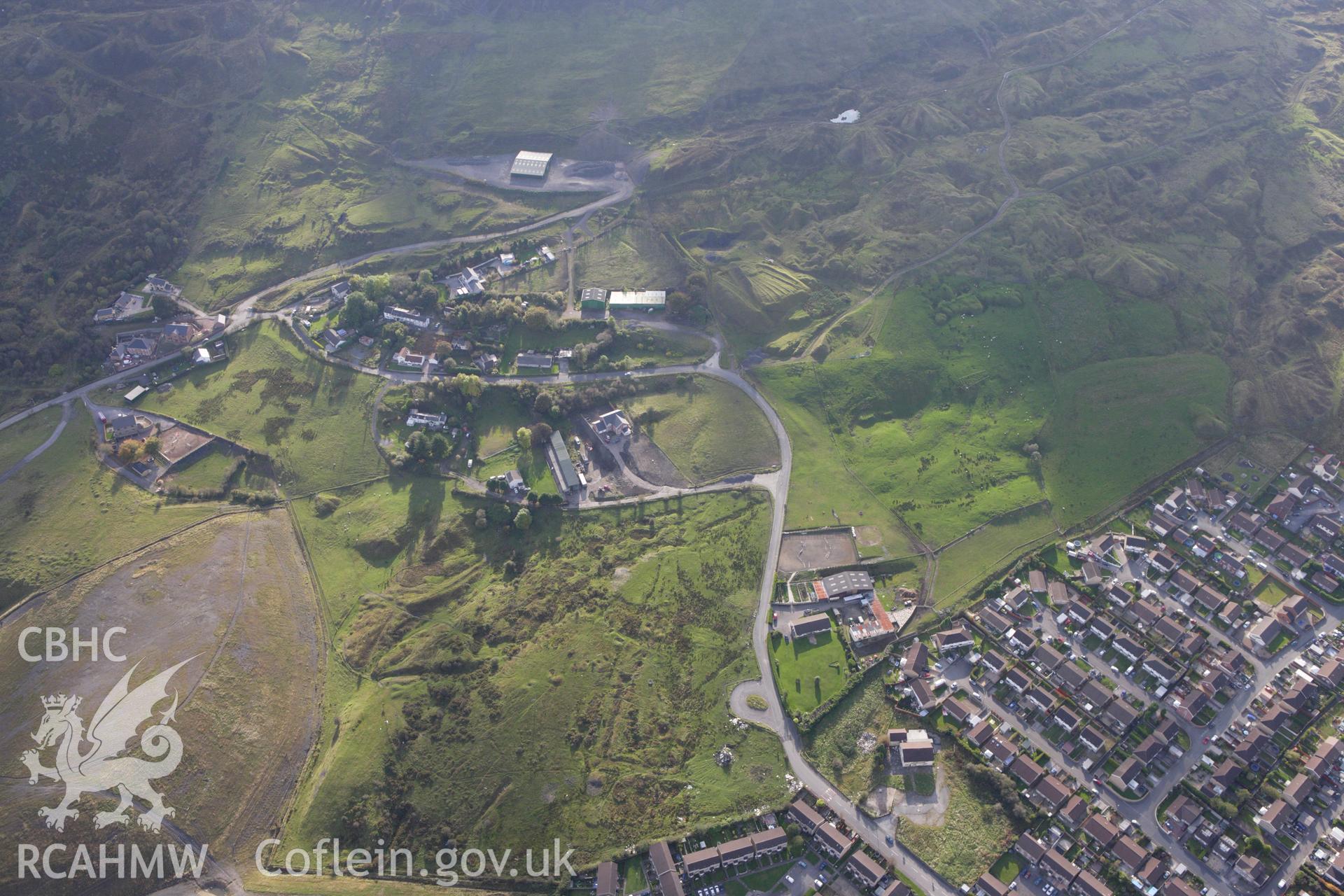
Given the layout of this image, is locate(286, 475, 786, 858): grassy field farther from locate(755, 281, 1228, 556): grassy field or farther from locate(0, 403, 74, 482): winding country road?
locate(0, 403, 74, 482): winding country road

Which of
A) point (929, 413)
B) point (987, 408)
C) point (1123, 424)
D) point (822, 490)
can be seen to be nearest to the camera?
point (822, 490)

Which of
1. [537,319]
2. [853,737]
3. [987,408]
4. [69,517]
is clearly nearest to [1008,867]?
[853,737]

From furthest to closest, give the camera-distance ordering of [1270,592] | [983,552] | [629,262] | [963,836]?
[629,262], [983,552], [1270,592], [963,836]

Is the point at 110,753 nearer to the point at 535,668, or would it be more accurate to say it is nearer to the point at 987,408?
the point at 535,668

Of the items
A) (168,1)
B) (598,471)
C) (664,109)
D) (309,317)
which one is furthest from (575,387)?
(168,1)

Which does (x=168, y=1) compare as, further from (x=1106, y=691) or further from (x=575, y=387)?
(x=1106, y=691)

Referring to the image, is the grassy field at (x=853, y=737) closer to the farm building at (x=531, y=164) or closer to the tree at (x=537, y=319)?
the tree at (x=537, y=319)
